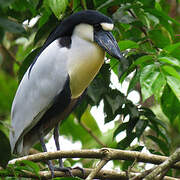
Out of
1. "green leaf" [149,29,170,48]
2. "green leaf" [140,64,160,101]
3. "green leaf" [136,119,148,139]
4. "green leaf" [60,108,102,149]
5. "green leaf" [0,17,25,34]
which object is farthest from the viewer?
"green leaf" [60,108,102,149]

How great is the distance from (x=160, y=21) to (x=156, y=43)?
0.40 ft

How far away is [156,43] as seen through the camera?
2.33 m

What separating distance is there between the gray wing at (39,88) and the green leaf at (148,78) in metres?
0.47

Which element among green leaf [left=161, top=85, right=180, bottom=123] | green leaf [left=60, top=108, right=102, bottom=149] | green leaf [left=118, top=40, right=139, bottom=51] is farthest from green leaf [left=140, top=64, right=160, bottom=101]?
green leaf [left=60, top=108, right=102, bottom=149]

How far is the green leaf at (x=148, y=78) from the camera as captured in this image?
1.71 metres

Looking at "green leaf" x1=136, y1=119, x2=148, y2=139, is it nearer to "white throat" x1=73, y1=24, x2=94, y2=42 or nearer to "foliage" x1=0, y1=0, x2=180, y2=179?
"foliage" x1=0, y1=0, x2=180, y2=179

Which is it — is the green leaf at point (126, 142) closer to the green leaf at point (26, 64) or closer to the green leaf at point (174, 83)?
the green leaf at point (174, 83)

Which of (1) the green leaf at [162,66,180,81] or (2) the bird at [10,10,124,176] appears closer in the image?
(1) the green leaf at [162,66,180,81]

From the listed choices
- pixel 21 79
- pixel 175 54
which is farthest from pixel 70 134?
pixel 175 54

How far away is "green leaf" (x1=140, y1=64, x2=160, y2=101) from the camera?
5.61ft

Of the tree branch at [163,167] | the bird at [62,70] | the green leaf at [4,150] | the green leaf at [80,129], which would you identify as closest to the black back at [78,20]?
the bird at [62,70]

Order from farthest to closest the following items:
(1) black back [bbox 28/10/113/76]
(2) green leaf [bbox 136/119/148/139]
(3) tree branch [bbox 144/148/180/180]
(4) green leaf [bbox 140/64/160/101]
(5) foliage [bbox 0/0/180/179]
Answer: (2) green leaf [bbox 136/119/148/139]
(1) black back [bbox 28/10/113/76]
(5) foliage [bbox 0/0/180/179]
(4) green leaf [bbox 140/64/160/101]
(3) tree branch [bbox 144/148/180/180]

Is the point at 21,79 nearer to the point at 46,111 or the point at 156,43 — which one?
the point at 46,111

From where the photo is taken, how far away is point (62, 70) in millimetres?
2105
